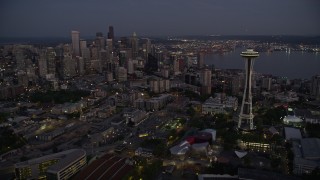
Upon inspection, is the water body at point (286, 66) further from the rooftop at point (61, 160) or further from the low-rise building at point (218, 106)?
the rooftop at point (61, 160)

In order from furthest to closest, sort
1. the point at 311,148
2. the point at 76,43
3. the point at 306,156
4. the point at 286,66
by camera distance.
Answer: the point at 76,43 < the point at 286,66 < the point at 311,148 < the point at 306,156

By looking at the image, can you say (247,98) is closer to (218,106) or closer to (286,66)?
(218,106)

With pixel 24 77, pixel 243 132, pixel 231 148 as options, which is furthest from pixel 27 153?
pixel 24 77

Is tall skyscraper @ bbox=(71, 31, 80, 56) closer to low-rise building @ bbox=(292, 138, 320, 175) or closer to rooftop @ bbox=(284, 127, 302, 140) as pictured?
rooftop @ bbox=(284, 127, 302, 140)

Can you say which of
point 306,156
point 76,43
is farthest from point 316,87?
point 76,43

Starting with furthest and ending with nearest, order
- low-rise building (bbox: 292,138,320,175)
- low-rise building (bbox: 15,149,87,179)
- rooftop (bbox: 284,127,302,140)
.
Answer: rooftop (bbox: 284,127,302,140)
low-rise building (bbox: 292,138,320,175)
low-rise building (bbox: 15,149,87,179)

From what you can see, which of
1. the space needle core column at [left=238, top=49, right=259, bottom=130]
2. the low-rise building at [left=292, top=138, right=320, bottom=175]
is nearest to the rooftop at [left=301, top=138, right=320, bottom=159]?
the low-rise building at [left=292, top=138, right=320, bottom=175]

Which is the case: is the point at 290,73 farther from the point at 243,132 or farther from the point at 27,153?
the point at 27,153

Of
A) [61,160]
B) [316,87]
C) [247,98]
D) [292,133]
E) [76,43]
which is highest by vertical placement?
[76,43]

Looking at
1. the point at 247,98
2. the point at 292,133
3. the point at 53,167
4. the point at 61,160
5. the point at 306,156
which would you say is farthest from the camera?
the point at 247,98

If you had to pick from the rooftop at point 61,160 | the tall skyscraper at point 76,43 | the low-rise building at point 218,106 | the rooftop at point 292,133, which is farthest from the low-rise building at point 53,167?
the tall skyscraper at point 76,43
